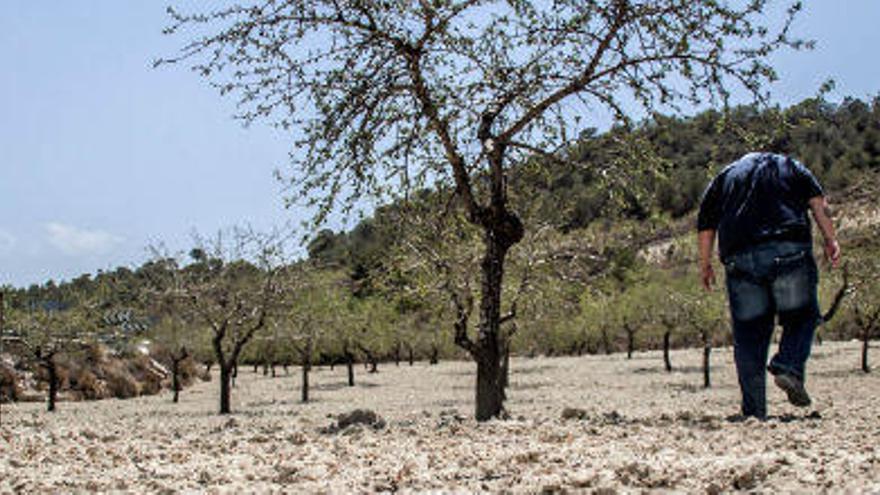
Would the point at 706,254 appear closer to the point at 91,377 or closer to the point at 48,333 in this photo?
the point at 48,333

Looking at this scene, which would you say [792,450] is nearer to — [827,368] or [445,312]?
[445,312]

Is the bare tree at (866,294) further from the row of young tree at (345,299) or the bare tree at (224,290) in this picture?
the bare tree at (224,290)

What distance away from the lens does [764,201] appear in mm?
6051

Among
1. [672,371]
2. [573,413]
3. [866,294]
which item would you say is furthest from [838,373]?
[573,413]

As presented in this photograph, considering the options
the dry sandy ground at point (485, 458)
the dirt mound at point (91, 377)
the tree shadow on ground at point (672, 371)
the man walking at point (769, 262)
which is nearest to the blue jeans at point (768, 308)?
the man walking at point (769, 262)

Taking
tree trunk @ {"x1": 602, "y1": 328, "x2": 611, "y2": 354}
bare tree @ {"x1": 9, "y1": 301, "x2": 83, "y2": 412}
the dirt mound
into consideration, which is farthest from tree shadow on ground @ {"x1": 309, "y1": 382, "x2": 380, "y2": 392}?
tree trunk @ {"x1": 602, "y1": 328, "x2": 611, "y2": 354}

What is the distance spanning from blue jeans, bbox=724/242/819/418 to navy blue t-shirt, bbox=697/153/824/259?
0.27 feet

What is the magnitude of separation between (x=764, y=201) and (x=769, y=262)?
43 centimetres

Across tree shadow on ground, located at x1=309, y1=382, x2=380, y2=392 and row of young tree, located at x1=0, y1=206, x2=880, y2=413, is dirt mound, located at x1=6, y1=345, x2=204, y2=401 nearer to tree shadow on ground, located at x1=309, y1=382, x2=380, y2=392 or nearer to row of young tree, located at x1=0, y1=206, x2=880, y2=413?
row of young tree, located at x1=0, y1=206, x2=880, y2=413

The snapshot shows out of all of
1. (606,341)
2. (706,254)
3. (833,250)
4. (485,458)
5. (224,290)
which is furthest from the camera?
(606,341)

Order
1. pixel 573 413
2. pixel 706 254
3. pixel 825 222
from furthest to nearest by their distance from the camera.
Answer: pixel 573 413
pixel 706 254
pixel 825 222

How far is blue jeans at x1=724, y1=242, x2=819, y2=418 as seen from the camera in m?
5.90

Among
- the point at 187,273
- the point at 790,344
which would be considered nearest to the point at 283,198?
the point at 790,344

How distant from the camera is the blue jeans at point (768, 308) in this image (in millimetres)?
5898
